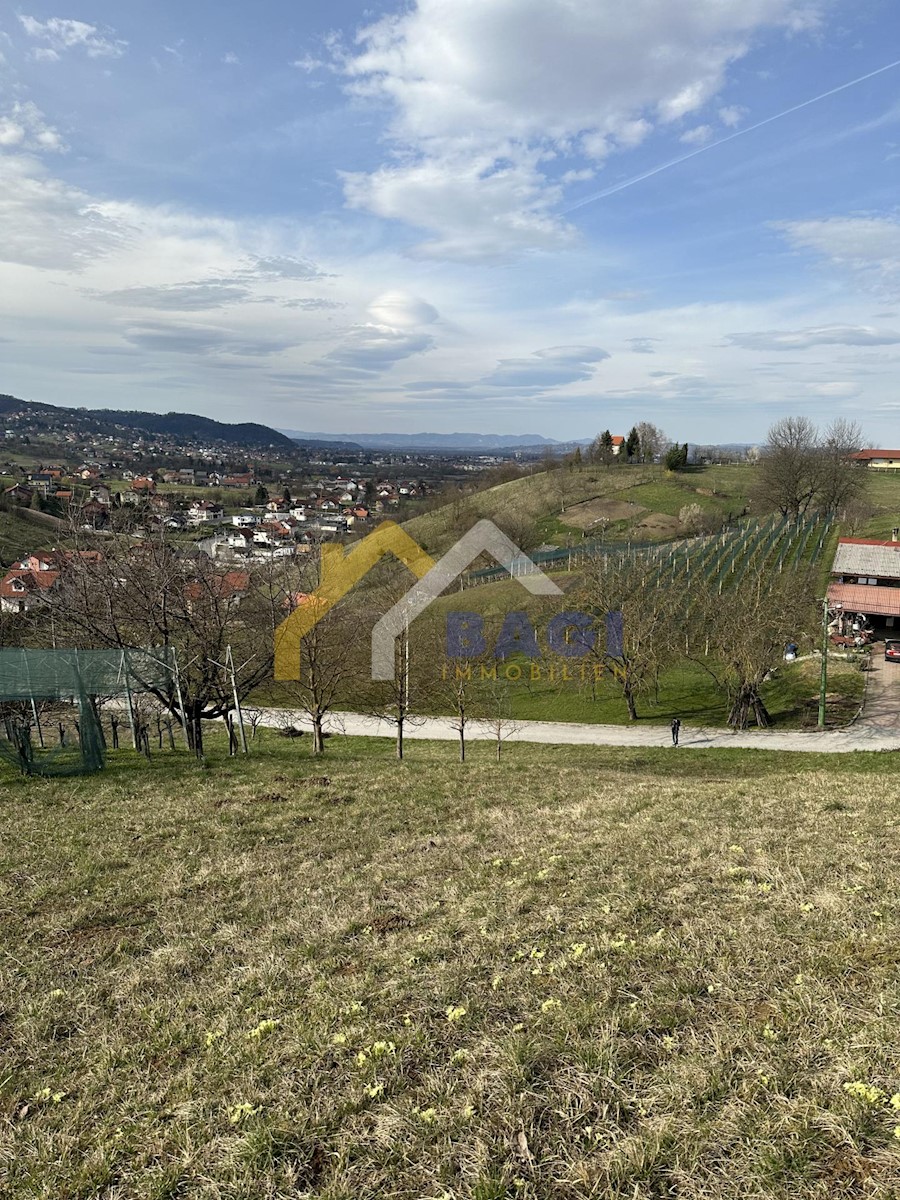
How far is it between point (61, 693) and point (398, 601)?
620 inches

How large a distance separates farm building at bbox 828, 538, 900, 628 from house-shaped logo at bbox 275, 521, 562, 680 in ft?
60.2

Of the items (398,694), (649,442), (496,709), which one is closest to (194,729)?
(398,694)

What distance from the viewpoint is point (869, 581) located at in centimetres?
4228

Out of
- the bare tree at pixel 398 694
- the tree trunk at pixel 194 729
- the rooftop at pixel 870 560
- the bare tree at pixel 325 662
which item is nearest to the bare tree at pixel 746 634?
the rooftop at pixel 870 560

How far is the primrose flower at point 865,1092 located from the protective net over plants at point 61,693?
1584 centimetres

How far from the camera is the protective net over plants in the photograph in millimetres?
15141

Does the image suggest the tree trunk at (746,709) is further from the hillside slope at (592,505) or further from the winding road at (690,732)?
the hillside slope at (592,505)

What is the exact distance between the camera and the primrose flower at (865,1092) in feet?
12.9

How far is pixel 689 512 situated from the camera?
74438mm

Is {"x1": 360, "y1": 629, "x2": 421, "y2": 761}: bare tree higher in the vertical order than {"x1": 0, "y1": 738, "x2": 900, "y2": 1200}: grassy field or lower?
lower

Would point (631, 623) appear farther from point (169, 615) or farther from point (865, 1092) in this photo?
point (865, 1092)

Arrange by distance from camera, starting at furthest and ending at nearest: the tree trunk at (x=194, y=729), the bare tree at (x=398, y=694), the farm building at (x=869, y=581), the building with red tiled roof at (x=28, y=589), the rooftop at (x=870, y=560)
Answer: the rooftop at (x=870, y=560) → the farm building at (x=869, y=581) → the bare tree at (x=398, y=694) → the building with red tiled roof at (x=28, y=589) → the tree trunk at (x=194, y=729)

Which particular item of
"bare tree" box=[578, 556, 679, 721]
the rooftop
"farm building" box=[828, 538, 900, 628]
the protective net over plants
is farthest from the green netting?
the rooftop

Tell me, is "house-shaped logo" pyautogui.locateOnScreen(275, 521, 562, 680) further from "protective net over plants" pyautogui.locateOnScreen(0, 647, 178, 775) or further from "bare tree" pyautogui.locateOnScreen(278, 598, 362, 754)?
"protective net over plants" pyautogui.locateOnScreen(0, 647, 178, 775)
